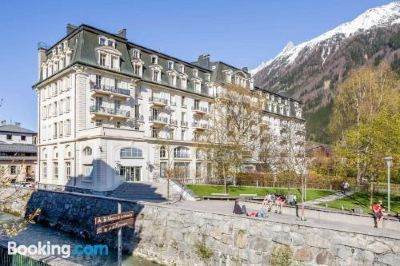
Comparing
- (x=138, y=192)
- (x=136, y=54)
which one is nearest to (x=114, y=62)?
(x=136, y=54)

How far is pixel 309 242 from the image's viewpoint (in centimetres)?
1452

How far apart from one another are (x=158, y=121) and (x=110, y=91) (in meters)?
8.78

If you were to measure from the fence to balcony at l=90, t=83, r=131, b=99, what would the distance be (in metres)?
31.1

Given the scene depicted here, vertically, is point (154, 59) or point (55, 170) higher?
point (154, 59)

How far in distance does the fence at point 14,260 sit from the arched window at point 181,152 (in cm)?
3880

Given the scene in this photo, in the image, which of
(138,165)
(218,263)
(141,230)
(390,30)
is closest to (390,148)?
(218,263)

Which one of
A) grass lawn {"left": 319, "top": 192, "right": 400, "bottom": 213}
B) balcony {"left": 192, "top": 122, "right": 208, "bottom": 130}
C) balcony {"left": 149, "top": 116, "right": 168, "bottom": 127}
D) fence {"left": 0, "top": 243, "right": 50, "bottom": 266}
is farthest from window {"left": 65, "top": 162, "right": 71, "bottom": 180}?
fence {"left": 0, "top": 243, "right": 50, "bottom": 266}

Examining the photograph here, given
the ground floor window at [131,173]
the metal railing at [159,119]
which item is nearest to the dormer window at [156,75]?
the metal railing at [159,119]

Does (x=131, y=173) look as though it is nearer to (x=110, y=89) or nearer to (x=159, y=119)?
(x=110, y=89)

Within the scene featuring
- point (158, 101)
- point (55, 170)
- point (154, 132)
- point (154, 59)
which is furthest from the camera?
point (154, 59)

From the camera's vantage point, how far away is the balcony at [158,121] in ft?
148

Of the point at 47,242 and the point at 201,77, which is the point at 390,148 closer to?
the point at 47,242

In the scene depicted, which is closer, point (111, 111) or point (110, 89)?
point (110, 89)

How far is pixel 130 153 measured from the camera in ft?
124
